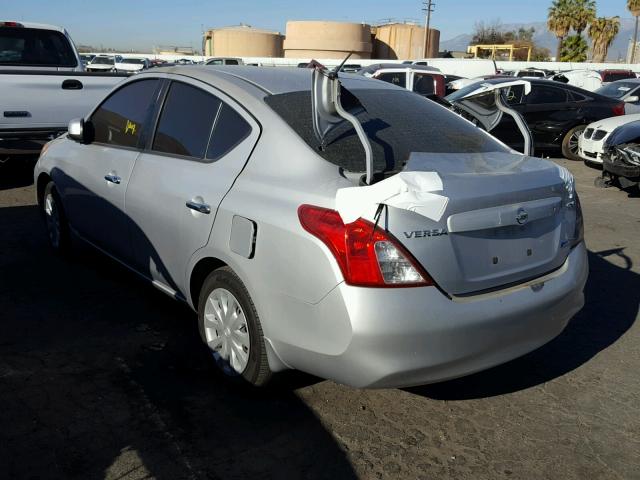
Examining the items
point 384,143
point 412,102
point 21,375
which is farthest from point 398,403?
point 21,375

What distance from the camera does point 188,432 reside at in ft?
10.4

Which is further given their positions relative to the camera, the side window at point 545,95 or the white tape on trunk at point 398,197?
the side window at point 545,95

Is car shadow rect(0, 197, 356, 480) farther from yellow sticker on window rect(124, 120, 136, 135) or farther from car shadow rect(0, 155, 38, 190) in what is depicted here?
car shadow rect(0, 155, 38, 190)

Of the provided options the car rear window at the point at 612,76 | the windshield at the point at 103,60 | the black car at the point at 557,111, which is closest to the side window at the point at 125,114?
the black car at the point at 557,111

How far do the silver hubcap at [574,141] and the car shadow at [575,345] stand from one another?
7.88m

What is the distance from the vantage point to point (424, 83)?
50.7 ft

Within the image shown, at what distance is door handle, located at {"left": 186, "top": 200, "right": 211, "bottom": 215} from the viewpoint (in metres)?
3.51

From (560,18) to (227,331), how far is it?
60.1 metres

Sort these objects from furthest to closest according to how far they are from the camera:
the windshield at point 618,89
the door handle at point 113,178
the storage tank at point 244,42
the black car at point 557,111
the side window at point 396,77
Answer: the storage tank at point 244,42 < the windshield at point 618,89 < the side window at point 396,77 < the black car at point 557,111 < the door handle at point 113,178

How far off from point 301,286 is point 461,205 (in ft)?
2.58

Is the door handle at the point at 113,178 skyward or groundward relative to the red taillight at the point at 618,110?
skyward

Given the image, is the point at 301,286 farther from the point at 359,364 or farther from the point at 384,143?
the point at 384,143

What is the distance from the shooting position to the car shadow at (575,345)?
12.2ft

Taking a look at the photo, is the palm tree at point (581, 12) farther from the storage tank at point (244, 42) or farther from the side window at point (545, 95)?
the side window at point (545, 95)
